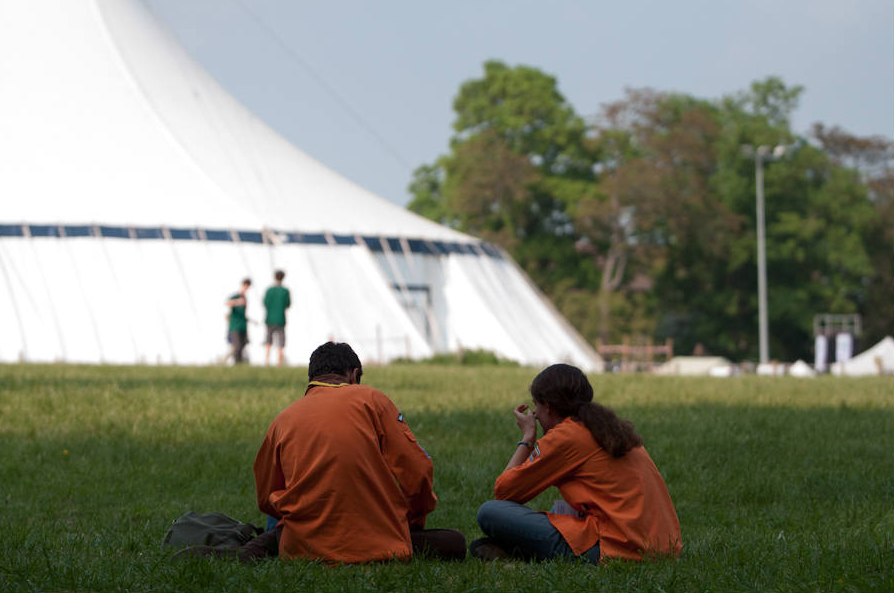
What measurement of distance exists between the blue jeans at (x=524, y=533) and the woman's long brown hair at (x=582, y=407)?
471mm

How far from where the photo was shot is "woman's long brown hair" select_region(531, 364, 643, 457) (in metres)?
5.34

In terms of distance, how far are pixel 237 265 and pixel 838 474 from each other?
1985 cm

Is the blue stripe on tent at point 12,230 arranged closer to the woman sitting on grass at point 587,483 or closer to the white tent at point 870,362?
the woman sitting on grass at point 587,483

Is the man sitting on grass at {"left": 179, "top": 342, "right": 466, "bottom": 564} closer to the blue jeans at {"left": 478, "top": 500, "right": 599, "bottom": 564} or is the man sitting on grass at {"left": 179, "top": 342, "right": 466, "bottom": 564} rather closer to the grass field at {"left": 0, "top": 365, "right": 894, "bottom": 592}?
the grass field at {"left": 0, "top": 365, "right": 894, "bottom": 592}

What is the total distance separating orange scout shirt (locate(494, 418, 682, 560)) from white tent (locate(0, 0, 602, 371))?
21048 mm

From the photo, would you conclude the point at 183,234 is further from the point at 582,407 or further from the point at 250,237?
the point at 582,407

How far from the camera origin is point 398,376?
1758cm

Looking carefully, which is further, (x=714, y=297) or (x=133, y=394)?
(x=714, y=297)

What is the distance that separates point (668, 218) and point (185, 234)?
28294mm

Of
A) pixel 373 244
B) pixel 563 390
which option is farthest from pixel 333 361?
pixel 373 244

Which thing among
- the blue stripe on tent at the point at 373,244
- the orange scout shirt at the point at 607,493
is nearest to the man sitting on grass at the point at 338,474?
the orange scout shirt at the point at 607,493

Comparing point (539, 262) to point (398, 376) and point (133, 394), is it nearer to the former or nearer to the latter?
point (398, 376)

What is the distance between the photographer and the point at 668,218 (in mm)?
51500

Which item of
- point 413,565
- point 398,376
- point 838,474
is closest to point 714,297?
point 398,376
